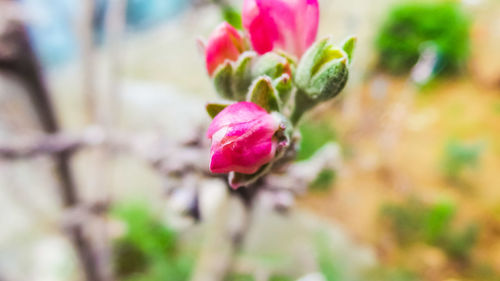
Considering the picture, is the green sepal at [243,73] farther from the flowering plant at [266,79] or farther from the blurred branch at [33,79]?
the blurred branch at [33,79]

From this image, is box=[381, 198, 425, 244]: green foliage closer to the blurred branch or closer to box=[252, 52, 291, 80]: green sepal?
the blurred branch

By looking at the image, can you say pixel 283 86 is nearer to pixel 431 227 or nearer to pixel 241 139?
pixel 241 139

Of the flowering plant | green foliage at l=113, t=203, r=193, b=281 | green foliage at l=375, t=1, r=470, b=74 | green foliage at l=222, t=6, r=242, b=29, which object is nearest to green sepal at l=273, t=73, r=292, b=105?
the flowering plant

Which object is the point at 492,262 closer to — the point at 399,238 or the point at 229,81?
the point at 399,238

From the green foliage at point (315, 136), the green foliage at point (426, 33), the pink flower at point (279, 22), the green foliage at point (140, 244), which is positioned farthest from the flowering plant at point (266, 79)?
the green foliage at point (426, 33)

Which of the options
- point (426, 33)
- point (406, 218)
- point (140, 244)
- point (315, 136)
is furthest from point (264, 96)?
point (426, 33)

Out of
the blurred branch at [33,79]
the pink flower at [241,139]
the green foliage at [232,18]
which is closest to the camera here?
the pink flower at [241,139]
